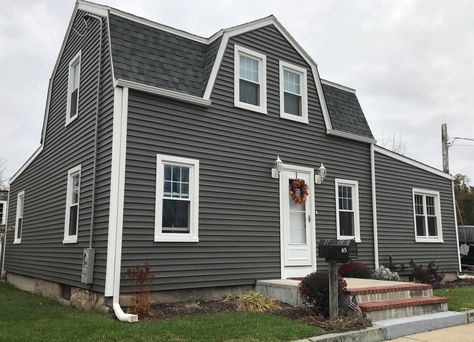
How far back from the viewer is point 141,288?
7.95m

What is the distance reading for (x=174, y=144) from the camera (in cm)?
898

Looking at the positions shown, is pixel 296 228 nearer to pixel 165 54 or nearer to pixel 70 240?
pixel 165 54

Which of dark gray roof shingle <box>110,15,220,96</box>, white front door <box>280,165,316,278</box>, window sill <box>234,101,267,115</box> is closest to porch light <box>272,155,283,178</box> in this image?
white front door <box>280,165,316,278</box>

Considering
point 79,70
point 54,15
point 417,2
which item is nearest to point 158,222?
point 79,70

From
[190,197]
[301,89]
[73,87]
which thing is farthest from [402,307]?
[73,87]

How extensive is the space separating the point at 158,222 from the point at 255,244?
8.12 feet

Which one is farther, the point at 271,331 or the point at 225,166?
the point at 225,166

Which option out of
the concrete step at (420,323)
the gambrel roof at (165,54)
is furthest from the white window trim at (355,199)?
the gambrel roof at (165,54)

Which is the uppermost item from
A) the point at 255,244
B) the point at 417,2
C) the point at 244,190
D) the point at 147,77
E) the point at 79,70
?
the point at 417,2

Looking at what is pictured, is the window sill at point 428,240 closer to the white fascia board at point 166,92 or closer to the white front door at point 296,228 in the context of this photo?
the white front door at point 296,228

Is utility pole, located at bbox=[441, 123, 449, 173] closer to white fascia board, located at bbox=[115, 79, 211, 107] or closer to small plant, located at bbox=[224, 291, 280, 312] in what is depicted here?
small plant, located at bbox=[224, 291, 280, 312]

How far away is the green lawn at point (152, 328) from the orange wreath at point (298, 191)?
3.68m

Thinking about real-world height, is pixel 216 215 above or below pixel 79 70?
below

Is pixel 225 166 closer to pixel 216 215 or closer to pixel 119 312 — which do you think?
pixel 216 215
